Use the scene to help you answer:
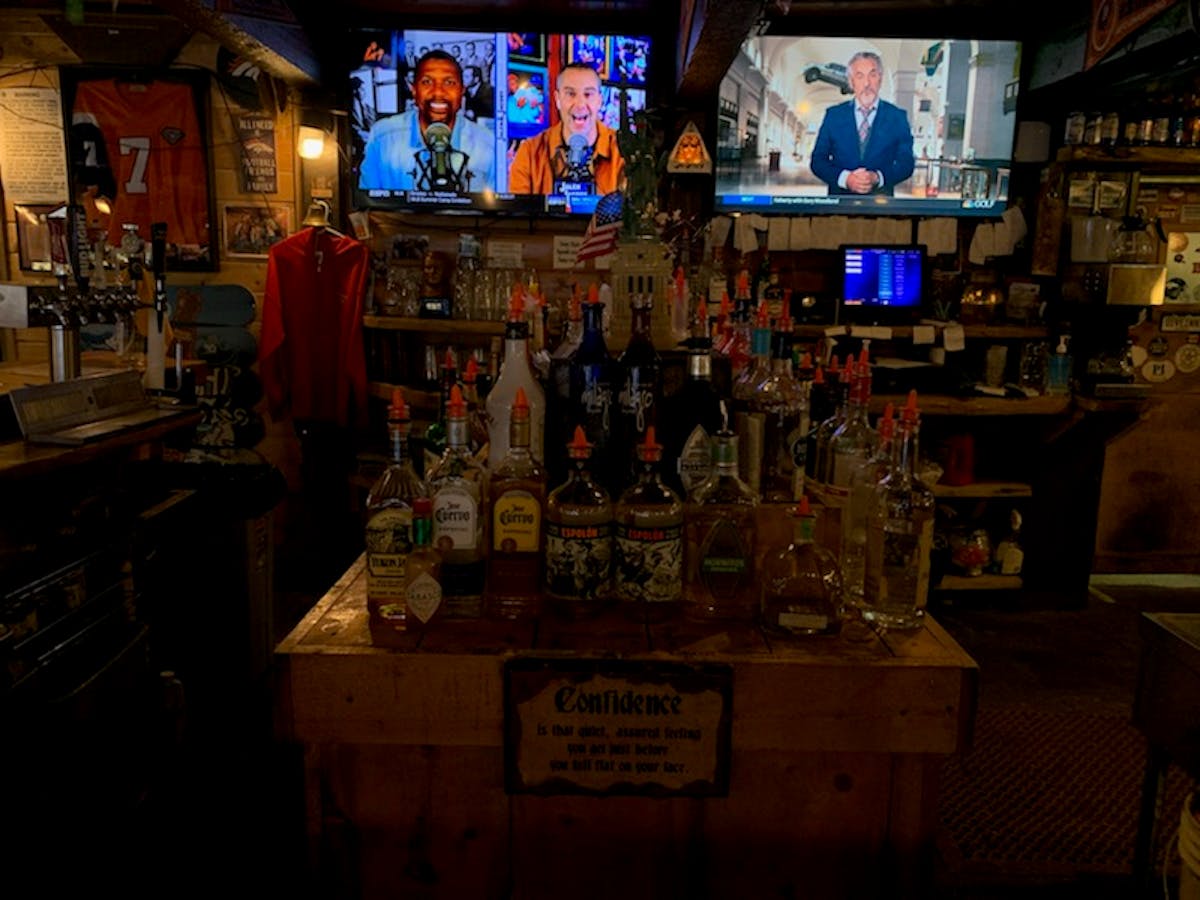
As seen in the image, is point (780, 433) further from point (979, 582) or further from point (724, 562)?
point (979, 582)

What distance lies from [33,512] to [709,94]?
3.10 metres

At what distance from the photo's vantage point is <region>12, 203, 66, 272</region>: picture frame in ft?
14.8

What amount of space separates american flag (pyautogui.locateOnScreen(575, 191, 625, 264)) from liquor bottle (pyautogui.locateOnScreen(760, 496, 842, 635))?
3.11 feet

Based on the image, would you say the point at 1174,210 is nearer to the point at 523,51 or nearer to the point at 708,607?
the point at 523,51

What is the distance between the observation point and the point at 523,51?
4125mm

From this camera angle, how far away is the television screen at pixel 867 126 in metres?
4.19

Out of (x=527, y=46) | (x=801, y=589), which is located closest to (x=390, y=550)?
(x=801, y=589)

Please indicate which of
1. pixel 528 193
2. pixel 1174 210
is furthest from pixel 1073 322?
pixel 528 193

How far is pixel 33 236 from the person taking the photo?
454cm

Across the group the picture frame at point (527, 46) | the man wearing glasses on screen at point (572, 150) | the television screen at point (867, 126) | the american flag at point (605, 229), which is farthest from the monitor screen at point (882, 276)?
the american flag at point (605, 229)

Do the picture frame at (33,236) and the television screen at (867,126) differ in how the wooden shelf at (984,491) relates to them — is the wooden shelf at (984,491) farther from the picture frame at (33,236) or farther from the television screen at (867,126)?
the picture frame at (33,236)

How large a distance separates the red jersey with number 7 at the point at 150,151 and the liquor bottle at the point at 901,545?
3854 millimetres

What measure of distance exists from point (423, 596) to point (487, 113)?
309cm

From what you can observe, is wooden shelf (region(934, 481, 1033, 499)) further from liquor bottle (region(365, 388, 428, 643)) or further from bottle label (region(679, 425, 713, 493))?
liquor bottle (region(365, 388, 428, 643))
